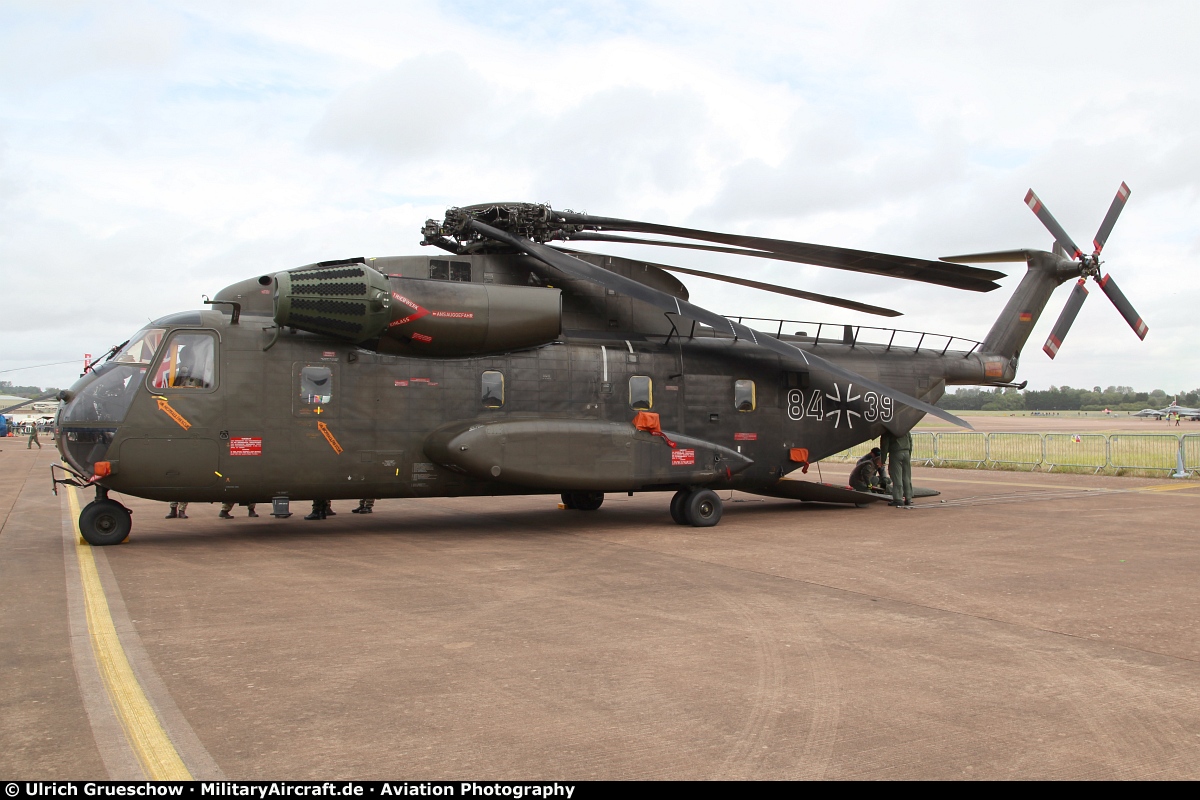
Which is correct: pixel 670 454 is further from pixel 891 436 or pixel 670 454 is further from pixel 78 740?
pixel 78 740

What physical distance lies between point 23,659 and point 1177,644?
845 cm

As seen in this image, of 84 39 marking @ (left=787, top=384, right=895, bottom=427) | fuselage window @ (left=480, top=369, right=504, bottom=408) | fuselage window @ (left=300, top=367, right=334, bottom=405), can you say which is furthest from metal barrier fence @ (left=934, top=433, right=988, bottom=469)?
fuselage window @ (left=300, top=367, right=334, bottom=405)

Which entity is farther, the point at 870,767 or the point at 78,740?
the point at 78,740

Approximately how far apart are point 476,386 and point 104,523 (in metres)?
5.32

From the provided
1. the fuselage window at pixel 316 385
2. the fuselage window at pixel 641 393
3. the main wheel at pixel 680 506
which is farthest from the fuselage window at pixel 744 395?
the fuselage window at pixel 316 385

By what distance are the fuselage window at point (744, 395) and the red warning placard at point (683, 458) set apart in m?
1.45

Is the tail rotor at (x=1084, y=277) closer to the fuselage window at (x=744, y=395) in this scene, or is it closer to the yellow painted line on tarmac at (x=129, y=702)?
the fuselage window at (x=744, y=395)

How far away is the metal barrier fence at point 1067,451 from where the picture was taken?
23344mm

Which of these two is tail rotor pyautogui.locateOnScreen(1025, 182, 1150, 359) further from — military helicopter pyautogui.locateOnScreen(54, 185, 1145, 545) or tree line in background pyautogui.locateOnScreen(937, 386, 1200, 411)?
tree line in background pyautogui.locateOnScreen(937, 386, 1200, 411)

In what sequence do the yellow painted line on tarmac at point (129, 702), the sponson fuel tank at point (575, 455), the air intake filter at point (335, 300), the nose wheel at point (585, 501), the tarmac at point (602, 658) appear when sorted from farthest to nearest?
the nose wheel at point (585, 501) → the sponson fuel tank at point (575, 455) → the air intake filter at point (335, 300) → the tarmac at point (602, 658) → the yellow painted line on tarmac at point (129, 702)

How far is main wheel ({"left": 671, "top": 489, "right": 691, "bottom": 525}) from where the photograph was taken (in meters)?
14.1

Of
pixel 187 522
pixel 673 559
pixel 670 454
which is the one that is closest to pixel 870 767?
pixel 673 559
